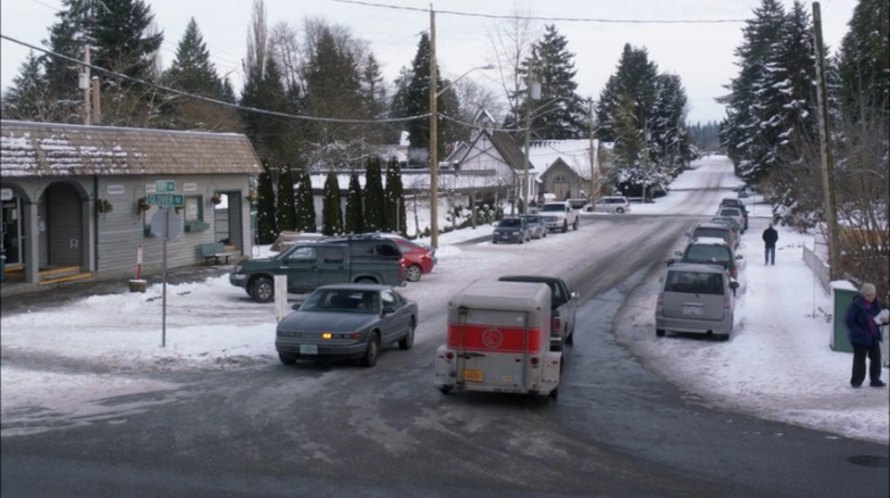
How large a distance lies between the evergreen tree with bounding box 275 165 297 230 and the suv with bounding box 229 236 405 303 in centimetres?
1455

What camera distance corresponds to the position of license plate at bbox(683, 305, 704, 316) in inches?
712

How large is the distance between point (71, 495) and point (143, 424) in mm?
3023

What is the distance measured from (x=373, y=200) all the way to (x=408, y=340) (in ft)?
81.3

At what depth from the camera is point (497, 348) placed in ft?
39.6

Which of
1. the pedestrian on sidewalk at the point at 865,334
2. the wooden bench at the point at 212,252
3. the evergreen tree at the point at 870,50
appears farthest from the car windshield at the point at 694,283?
the wooden bench at the point at 212,252

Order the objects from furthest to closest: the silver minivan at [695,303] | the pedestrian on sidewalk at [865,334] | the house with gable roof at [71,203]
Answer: the silver minivan at [695,303] → the pedestrian on sidewalk at [865,334] → the house with gable roof at [71,203]

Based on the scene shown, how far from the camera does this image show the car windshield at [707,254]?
85.0 ft

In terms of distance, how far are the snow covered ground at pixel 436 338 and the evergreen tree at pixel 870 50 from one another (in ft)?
15.3

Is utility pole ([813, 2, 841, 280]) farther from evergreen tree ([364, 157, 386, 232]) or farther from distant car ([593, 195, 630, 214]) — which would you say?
distant car ([593, 195, 630, 214])

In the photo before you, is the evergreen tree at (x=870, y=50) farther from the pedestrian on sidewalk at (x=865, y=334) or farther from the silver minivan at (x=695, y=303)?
the silver minivan at (x=695, y=303)

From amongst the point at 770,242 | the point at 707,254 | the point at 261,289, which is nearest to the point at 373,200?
the point at 770,242

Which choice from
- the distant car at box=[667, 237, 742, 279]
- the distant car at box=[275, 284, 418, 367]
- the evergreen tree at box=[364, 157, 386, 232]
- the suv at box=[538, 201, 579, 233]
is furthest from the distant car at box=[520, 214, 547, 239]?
the distant car at box=[275, 284, 418, 367]

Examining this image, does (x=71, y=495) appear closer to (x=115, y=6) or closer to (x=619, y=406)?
(x=115, y=6)

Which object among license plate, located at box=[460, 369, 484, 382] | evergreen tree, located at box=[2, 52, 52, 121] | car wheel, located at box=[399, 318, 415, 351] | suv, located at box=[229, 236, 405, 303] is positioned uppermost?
evergreen tree, located at box=[2, 52, 52, 121]
